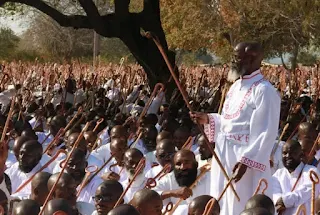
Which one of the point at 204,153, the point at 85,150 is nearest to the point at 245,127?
the point at 204,153

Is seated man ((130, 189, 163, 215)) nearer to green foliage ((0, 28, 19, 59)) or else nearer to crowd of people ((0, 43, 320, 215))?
crowd of people ((0, 43, 320, 215))

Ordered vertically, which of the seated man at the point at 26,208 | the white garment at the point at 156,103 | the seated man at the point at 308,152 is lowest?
the white garment at the point at 156,103

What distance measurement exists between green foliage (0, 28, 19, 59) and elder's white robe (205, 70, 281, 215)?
3737 centimetres

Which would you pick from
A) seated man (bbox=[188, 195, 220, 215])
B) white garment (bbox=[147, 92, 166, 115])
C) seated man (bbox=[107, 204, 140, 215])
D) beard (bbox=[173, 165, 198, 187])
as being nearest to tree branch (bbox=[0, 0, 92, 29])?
white garment (bbox=[147, 92, 166, 115])

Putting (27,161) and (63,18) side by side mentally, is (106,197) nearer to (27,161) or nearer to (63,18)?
(27,161)

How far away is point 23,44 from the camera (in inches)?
2079

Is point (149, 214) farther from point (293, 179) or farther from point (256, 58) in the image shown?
point (293, 179)

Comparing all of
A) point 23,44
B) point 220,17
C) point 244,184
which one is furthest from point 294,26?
point 23,44

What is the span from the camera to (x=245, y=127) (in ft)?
17.1

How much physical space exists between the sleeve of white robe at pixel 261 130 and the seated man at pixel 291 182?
2.32 ft

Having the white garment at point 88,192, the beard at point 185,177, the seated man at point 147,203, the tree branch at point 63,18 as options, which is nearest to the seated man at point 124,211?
the seated man at point 147,203

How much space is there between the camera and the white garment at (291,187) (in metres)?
5.69

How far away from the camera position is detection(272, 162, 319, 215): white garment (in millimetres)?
5691

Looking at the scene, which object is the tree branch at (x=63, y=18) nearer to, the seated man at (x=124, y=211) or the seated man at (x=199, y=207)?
the seated man at (x=199, y=207)
